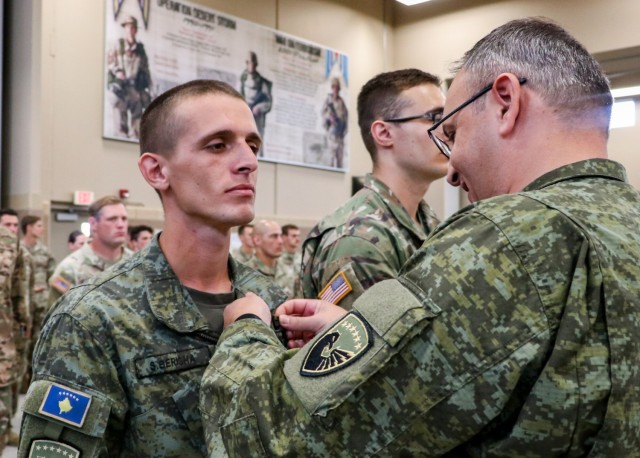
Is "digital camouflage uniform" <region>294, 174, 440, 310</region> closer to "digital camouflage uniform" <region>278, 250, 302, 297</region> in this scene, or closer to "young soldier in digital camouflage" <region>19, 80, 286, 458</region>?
"young soldier in digital camouflage" <region>19, 80, 286, 458</region>

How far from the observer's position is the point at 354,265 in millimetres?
2135

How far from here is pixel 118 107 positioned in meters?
8.48

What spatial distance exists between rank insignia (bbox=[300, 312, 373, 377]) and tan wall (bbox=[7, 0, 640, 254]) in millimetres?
7442

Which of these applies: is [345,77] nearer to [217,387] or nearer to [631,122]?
[631,122]

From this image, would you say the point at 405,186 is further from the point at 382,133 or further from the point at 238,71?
the point at 238,71

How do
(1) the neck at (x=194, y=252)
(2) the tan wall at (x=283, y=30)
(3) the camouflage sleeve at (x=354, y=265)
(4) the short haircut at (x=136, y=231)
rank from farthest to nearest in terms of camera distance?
(2) the tan wall at (x=283, y=30) < (4) the short haircut at (x=136, y=231) < (3) the camouflage sleeve at (x=354, y=265) < (1) the neck at (x=194, y=252)

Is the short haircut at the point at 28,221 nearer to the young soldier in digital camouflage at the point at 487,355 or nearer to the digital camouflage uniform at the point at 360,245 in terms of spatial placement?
the digital camouflage uniform at the point at 360,245

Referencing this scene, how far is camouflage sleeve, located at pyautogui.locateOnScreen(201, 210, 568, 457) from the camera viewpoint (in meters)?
1.01

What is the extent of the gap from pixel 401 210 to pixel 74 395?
134 cm

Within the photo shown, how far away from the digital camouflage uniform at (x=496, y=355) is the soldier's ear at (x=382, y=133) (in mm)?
1535

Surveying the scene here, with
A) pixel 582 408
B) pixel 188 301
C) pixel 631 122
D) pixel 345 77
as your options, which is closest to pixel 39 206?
pixel 345 77

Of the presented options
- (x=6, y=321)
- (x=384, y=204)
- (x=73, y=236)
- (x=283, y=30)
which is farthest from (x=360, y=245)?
(x=283, y=30)

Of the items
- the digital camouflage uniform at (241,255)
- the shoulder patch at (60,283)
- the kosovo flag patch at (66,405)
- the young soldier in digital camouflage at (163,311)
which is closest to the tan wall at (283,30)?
the digital camouflage uniform at (241,255)

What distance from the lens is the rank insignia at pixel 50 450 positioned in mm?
1411
